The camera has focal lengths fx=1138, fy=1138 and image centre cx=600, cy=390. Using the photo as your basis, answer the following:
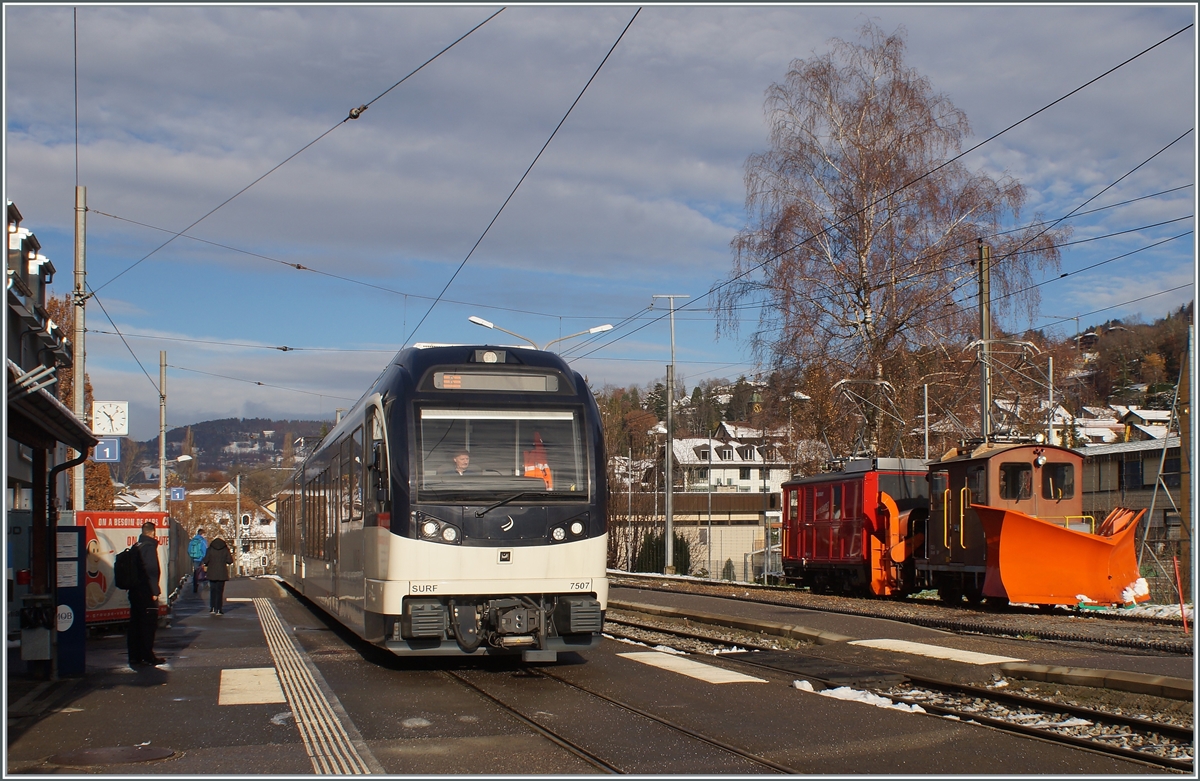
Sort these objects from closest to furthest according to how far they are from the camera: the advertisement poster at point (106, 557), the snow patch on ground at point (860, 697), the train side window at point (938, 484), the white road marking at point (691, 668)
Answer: the snow patch on ground at point (860, 697) → the white road marking at point (691, 668) → the advertisement poster at point (106, 557) → the train side window at point (938, 484)

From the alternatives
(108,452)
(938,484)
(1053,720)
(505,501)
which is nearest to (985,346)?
(938,484)

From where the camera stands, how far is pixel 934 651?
39.4 feet

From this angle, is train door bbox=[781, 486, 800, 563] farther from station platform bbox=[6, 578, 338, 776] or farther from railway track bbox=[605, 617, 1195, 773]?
railway track bbox=[605, 617, 1195, 773]

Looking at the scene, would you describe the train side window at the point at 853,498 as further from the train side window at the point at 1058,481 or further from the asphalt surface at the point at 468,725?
the asphalt surface at the point at 468,725

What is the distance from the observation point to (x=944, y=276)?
3180cm

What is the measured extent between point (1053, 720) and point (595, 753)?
3570 millimetres

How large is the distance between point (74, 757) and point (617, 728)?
11.5 ft

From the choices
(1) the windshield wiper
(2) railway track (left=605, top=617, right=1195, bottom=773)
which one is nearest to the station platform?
(1) the windshield wiper

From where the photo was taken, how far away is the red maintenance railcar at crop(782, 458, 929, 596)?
74.5ft

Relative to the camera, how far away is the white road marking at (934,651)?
36.1 feet

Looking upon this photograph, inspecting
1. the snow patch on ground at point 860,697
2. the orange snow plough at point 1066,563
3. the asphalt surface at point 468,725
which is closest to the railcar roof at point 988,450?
the orange snow plough at point 1066,563

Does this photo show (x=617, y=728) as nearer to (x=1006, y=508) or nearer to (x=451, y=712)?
(x=451, y=712)

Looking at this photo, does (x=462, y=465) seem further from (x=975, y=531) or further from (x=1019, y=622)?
(x=975, y=531)

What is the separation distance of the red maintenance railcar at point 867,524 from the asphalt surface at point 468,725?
1203 cm
